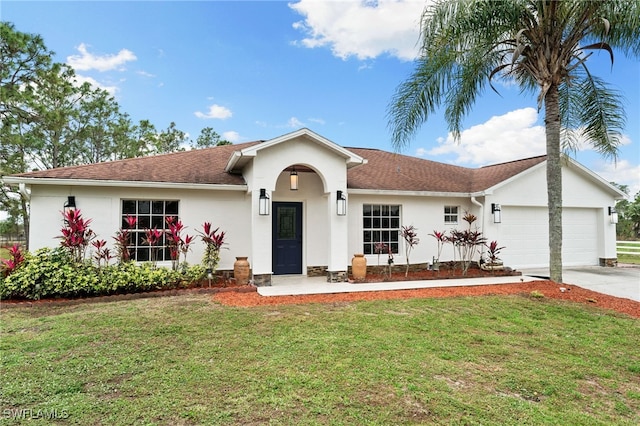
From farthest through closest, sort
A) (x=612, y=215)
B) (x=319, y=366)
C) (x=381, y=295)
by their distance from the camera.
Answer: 1. (x=612, y=215)
2. (x=381, y=295)
3. (x=319, y=366)

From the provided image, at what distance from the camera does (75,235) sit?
26.7 feet

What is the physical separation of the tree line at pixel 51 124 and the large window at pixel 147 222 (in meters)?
4.79

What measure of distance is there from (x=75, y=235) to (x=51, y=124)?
418 inches

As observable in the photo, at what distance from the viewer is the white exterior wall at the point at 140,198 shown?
8844 mm

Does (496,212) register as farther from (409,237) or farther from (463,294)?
(463,294)

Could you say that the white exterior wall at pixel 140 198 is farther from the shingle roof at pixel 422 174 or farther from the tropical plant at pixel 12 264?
the shingle roof at pixel 422 174

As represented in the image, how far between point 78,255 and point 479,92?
39.2 feet

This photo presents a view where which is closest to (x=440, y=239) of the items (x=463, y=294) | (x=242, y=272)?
(x=463, y=294)

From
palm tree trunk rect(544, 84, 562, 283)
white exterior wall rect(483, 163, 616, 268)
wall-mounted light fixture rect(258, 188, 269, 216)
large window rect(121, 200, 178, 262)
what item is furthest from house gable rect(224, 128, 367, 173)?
white exterior wall rect(483, 163, 616, 268)

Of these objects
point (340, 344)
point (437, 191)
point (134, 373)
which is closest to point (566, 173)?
point (437, 191)

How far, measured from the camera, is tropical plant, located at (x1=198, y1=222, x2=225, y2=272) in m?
9.35

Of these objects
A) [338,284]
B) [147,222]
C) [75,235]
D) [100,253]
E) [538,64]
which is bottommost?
[338,284]

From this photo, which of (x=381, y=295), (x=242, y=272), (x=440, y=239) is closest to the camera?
(x=381, y=295)

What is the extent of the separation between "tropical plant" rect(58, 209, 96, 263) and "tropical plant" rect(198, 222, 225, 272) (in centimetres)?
269
